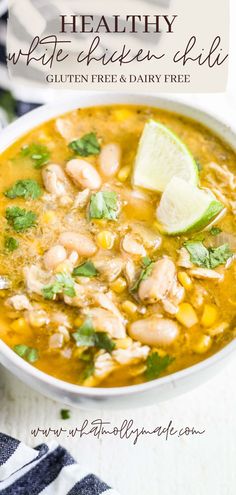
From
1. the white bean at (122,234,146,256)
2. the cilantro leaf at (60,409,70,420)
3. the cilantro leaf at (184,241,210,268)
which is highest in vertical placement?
the cilantro leaf at (184,241,210,268)

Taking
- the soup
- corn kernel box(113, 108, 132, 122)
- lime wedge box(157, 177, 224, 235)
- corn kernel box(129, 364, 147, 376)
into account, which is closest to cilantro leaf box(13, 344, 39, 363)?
the soup

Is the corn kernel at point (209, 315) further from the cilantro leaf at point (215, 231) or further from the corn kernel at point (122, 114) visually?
the corn kernel at point (122, 114)

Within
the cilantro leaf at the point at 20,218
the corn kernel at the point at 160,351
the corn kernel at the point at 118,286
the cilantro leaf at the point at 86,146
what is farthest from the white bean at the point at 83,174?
the corn kernel at the point at 160,351

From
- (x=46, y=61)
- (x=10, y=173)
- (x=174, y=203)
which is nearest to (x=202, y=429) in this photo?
(x=174, y=203)

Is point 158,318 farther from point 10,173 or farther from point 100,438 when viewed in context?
point 10,173

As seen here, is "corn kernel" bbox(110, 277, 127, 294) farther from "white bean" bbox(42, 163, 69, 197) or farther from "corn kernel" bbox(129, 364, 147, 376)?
"white bean" bbox(42, 163, 69, 197)

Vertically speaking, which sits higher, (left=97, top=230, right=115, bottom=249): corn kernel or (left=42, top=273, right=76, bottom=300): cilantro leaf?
(left=97, top=230, right=115, bottom=249): corn kernel

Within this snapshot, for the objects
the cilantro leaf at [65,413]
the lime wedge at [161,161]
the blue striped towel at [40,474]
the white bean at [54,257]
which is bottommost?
the blue striped towel at [40,474]
